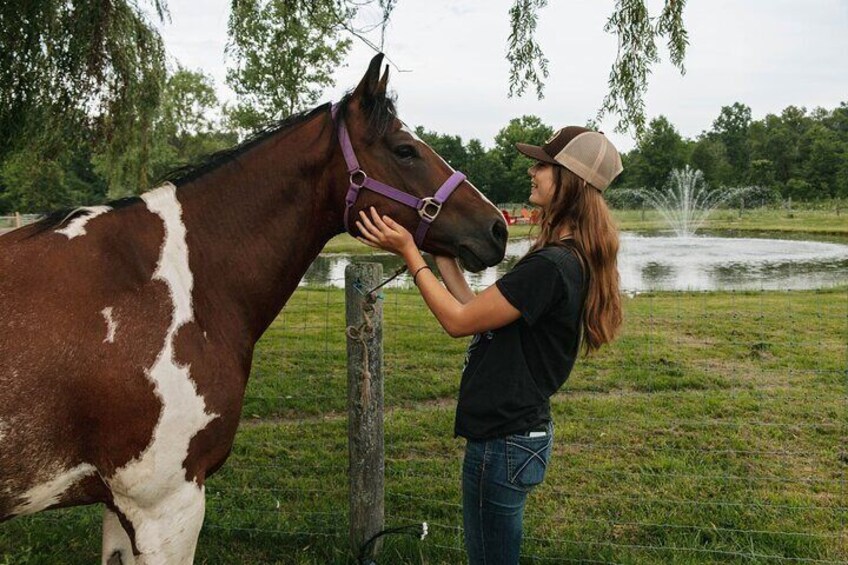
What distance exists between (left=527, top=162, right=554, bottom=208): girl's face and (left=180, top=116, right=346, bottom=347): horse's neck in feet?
2.32

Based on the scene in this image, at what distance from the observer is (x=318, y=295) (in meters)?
11.2

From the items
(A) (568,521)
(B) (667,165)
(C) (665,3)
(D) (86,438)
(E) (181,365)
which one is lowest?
(A) (568,521)

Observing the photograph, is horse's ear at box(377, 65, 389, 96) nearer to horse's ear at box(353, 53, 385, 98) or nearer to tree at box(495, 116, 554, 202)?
horse's ear at box(353, 53, 385, 98)

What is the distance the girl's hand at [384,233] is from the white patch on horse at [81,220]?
87cm

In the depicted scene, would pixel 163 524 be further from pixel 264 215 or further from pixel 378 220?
pixel 378 220

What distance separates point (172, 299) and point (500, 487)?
1.25 m

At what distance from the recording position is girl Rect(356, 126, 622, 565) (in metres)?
2.03

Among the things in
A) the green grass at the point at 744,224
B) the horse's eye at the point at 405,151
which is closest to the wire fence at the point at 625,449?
the horse's eye at the point at 405,151

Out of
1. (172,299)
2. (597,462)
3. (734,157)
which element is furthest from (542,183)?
(734,157)

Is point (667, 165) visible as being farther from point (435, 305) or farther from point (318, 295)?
point (435, 305)

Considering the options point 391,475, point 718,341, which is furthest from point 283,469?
point 718,341

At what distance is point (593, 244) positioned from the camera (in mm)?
2074

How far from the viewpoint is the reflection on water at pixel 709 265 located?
1253 cm

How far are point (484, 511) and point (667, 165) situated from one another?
66088mm
